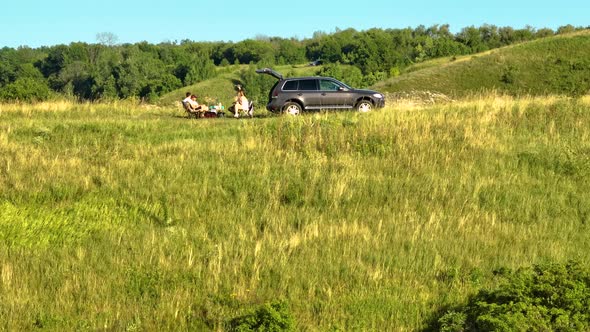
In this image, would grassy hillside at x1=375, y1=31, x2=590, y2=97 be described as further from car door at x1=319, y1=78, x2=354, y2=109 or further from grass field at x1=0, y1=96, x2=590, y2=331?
grass field at x1=0, y1=96, x2=590, y2=331

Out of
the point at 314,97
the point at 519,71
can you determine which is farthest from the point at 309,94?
the point at 519,71

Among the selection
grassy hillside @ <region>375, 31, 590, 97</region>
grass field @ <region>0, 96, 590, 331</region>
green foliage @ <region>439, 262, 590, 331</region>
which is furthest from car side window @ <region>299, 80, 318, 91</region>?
grassy hillside @ <region>375, 31, 590, 97</region>

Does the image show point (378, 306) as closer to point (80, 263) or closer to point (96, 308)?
point (96, 308)

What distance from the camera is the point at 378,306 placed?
649 centimetres

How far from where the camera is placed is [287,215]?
9484 millimetres

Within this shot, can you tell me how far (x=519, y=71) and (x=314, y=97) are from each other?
3851cm

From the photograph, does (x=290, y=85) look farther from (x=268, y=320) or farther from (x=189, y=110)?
(x=268, y=320)

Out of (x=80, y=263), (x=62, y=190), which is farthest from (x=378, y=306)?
(x=62, y=190)

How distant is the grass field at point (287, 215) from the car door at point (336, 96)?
6.14 m

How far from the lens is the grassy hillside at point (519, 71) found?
5253cm

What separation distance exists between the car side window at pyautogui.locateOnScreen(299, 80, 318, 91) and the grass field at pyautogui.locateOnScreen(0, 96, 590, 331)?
6407 mm

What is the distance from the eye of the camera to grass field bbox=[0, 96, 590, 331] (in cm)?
670

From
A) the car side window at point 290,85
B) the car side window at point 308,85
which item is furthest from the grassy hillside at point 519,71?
the car side window at point 290,85

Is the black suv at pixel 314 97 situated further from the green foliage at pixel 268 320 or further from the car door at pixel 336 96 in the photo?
the green foliage at pixel 268 320
